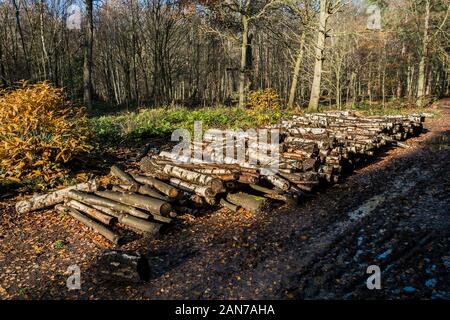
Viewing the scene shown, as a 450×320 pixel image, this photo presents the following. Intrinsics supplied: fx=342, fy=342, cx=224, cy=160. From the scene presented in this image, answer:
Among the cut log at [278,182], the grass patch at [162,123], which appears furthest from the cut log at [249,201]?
the grass patch at [162,123]

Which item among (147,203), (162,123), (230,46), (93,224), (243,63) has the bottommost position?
(93,224)

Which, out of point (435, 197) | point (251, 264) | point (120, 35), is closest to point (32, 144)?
point (251, 264)

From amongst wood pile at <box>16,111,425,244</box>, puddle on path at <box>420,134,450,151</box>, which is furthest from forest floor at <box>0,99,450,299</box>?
puddle on path at <box>420,134,450,151</box>

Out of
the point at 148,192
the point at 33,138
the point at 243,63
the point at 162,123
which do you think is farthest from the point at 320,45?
the point at 33,138

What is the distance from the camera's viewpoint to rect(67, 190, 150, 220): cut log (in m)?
6.20

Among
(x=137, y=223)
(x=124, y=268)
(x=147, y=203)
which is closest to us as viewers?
(x=124, y=268)

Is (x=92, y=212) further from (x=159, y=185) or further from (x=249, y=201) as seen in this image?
(x=249, y=201)

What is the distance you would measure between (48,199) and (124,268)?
11.4 feet

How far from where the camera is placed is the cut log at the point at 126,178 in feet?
22.4

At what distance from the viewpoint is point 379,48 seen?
32094 mm

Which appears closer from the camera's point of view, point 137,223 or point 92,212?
point 137,223

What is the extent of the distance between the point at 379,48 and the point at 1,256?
3438 centimetres

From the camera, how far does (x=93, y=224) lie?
614 centimetres

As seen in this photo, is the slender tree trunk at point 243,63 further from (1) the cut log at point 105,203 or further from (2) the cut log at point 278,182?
(1) the cut log at point 105,203
